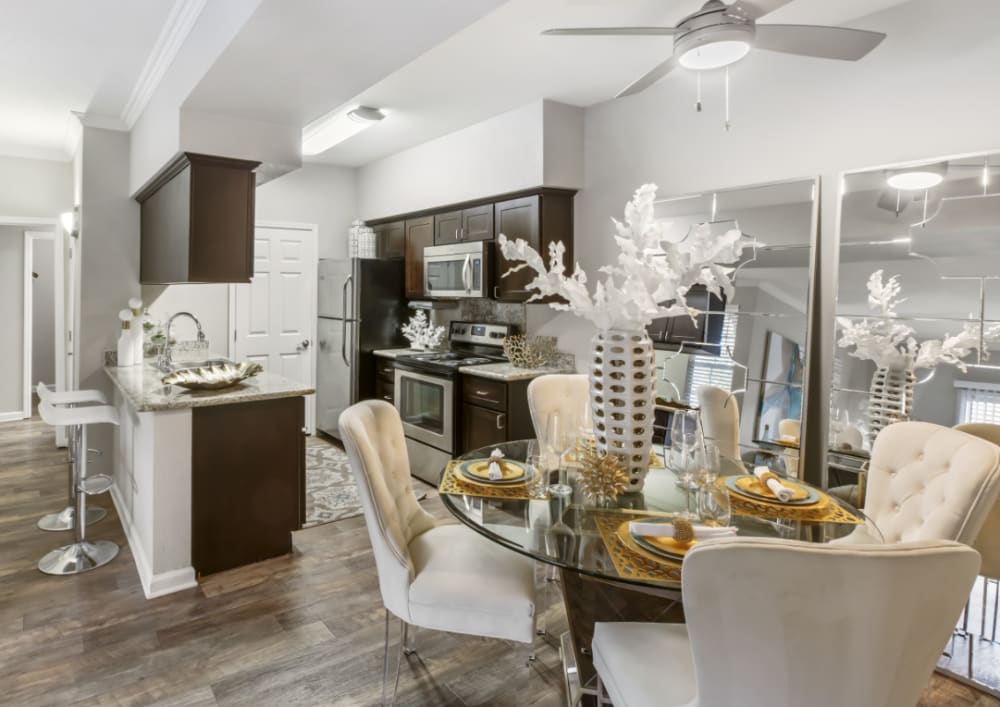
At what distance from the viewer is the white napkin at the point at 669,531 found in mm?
1505

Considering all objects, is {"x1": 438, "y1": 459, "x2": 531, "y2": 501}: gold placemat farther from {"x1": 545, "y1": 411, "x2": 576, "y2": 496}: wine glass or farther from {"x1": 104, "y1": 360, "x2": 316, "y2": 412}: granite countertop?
{"x1": 104, "y1": 360, "x2": 316, "y2": 412}: granite countertop

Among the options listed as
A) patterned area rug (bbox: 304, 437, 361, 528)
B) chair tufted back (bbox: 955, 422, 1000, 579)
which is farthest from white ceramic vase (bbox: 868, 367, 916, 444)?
patterned area rug (bbox: 304, 437, 361, 528)

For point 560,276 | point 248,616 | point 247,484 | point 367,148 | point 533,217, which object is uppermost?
point 367,148

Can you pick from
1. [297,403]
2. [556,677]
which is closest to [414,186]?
[297,403]

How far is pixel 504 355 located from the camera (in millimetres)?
4711

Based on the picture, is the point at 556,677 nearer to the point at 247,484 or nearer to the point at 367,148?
the point at 247,484

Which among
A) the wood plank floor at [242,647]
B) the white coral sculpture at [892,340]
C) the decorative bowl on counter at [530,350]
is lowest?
Answer: the wood plank floor at [242,647]

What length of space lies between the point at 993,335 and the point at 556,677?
6.76ft

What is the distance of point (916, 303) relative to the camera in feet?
A: 8.23

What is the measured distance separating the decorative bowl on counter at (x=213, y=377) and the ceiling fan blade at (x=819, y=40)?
2772 millimetres

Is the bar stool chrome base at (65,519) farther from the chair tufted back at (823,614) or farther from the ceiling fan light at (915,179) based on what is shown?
the ceiling fan light at (915,179)

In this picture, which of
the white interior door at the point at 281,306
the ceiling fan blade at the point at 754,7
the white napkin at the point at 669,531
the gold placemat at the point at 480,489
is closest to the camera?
the white napkin at the point at 669,531

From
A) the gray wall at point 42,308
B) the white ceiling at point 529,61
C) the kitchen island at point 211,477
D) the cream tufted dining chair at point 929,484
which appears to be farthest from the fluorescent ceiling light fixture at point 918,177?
the gray wall at point 42,308

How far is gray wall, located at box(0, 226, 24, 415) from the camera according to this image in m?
6.27
